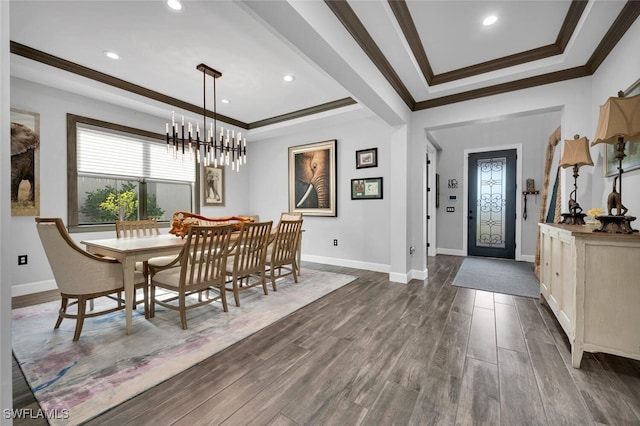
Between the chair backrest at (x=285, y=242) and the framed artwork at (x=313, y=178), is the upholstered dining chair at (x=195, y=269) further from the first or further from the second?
the framed artwork at (x=313, y=178)

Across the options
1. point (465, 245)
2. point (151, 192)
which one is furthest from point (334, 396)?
point (465, 245)

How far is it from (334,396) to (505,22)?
3.36 meters

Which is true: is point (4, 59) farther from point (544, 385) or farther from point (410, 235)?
point (410, 235)

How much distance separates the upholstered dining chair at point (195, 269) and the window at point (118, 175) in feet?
7.16

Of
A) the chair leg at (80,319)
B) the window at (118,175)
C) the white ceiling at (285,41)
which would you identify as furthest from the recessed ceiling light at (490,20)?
the window at (118,175)

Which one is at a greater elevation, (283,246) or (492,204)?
(492,204)

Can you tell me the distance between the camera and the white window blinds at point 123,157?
152 inches

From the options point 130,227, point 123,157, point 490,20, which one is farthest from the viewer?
point 123,157

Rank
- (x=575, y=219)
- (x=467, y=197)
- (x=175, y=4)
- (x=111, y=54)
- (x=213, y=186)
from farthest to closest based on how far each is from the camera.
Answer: (x=467, y=197)
(x=213, y=186)
(x=111, y=54)
(x=575, y=219)
(x=175, y=4)

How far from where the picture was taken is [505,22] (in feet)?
8.04

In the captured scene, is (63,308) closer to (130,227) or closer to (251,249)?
(130,227)

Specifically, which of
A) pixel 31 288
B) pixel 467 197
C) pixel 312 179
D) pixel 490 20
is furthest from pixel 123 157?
pixel 467 197

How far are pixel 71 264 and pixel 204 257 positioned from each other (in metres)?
0.96

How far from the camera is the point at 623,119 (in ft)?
5.92
